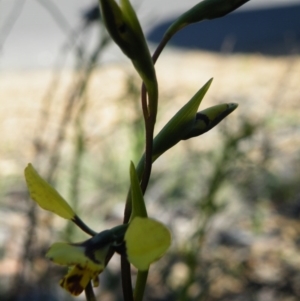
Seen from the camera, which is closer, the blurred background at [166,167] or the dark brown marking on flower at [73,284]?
the dark brown marking on flower at [73,284]

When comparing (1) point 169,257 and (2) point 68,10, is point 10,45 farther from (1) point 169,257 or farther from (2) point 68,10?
(1) point 169,257

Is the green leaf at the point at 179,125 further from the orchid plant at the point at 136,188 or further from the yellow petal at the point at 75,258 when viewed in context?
the yellow petal at the point at 75,258

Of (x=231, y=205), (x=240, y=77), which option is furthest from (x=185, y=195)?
(x=240, y=77)

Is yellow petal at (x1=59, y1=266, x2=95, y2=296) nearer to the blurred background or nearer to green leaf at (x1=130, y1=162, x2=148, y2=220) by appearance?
green leaf at (x1=130, y1=162, x2=148, y2=220)

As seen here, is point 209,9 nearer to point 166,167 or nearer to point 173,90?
point 166,167

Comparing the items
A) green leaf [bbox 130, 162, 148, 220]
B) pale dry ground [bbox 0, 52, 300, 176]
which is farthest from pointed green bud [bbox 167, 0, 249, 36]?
pale dry ground [bbox 0, 52, 300, 176]

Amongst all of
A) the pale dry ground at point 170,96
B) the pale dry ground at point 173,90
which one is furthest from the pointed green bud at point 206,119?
the pale dry ground at point 173,90
